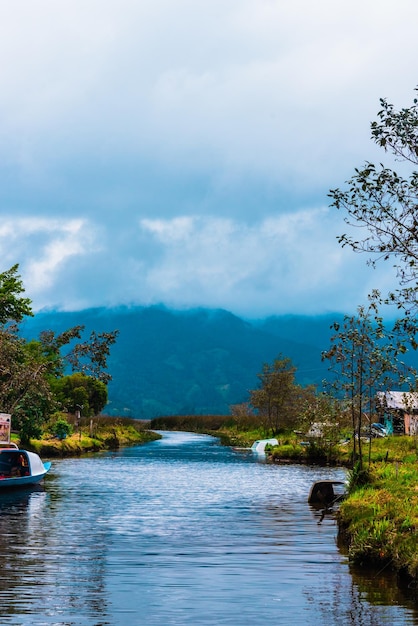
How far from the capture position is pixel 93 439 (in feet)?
333

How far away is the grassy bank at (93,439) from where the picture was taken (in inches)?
3285

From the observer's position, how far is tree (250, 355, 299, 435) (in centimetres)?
11519

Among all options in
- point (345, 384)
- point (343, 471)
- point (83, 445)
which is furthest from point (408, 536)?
point (83, 445)

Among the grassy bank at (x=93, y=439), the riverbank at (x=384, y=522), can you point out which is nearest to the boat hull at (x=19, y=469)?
the riverbank at (x=384, y=522)

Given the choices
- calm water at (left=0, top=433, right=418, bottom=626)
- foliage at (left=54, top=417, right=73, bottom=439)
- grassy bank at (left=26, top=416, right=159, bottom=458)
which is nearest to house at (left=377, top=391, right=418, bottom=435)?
calm water at (left=0, top=433, right=418, bottom=626)

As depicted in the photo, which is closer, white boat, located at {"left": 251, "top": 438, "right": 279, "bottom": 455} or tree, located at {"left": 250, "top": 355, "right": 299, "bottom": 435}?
white boat, located at {"left": 251, "top": 438, "right": 279, "bottom": 455}

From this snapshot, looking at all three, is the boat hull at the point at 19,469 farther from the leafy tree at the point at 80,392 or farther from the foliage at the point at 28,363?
the leafy tree at the point at 80,392

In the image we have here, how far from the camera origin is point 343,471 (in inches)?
2502

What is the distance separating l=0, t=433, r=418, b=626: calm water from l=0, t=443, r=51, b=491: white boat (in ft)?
5.17

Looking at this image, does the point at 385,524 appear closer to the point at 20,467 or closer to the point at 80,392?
the point at 20,467

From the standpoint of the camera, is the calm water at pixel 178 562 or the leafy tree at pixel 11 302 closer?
the calm water at pixel 178 562

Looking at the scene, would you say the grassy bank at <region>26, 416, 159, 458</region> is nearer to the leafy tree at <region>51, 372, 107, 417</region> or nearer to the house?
the leafy tree at <region>51, 372, 107, 417</region>

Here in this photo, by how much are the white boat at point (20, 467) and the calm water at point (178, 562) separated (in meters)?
1.58

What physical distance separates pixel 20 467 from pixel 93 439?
50044 mm
